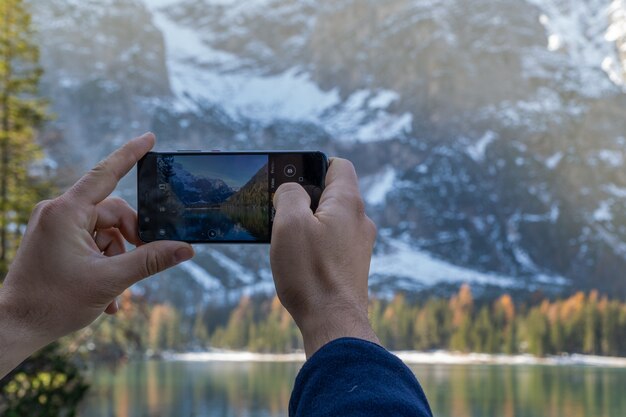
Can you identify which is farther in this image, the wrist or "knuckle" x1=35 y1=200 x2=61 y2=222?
"knuckle" x1=35 y1=200 x2=61 y2=222

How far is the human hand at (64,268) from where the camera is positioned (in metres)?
1.07

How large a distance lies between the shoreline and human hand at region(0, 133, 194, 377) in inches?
1853

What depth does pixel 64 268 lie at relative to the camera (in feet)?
3.53

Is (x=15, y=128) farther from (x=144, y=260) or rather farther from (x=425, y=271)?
(x=425, y=271)

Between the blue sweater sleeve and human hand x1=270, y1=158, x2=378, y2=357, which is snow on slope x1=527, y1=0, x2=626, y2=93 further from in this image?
the blue sweater sleeve

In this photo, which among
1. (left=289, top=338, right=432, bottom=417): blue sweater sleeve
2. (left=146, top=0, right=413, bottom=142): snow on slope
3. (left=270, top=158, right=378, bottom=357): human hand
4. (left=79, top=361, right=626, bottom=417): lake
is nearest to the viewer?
(left=289, top=338, right=432, bottom=417): blue sweater sleeve

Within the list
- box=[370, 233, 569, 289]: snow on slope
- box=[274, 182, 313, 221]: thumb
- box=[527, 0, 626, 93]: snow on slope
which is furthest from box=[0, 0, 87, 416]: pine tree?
box=[527, 0, 626, 93]: snow on slope

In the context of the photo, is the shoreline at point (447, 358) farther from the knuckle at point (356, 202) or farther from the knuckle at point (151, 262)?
the knuckle at point (356, 202)

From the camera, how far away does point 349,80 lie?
4668 inches

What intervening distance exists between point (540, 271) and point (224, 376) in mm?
43019

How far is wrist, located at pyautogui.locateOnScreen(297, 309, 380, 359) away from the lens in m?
0.83

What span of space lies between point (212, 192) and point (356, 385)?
63cm

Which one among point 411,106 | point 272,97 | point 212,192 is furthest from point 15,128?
point 411,106

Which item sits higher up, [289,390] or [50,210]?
[50,210]
